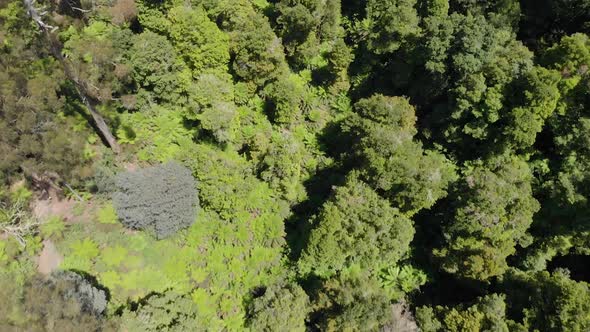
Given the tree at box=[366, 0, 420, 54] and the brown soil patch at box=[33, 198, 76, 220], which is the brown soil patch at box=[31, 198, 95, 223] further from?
the tree at box=[366, 0, 420, 54]

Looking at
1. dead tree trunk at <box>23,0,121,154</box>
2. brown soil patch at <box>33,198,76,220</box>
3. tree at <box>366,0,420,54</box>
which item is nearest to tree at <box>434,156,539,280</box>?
tree at <box>366,0,420,54</box>

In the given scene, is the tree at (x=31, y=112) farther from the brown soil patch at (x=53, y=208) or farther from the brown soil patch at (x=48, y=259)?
the brown soil patch at (x=48, y=259)

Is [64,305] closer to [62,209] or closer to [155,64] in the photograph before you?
[62,209]

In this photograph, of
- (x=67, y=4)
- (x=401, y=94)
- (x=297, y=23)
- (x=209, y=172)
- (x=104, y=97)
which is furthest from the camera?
(x=401, y=94)

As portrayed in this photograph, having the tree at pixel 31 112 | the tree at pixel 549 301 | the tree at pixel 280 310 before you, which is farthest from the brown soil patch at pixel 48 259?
the tree at pixel 549 301

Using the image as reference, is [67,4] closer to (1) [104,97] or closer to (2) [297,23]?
(1) [104,97]

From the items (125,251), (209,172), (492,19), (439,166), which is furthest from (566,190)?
(125,251)
